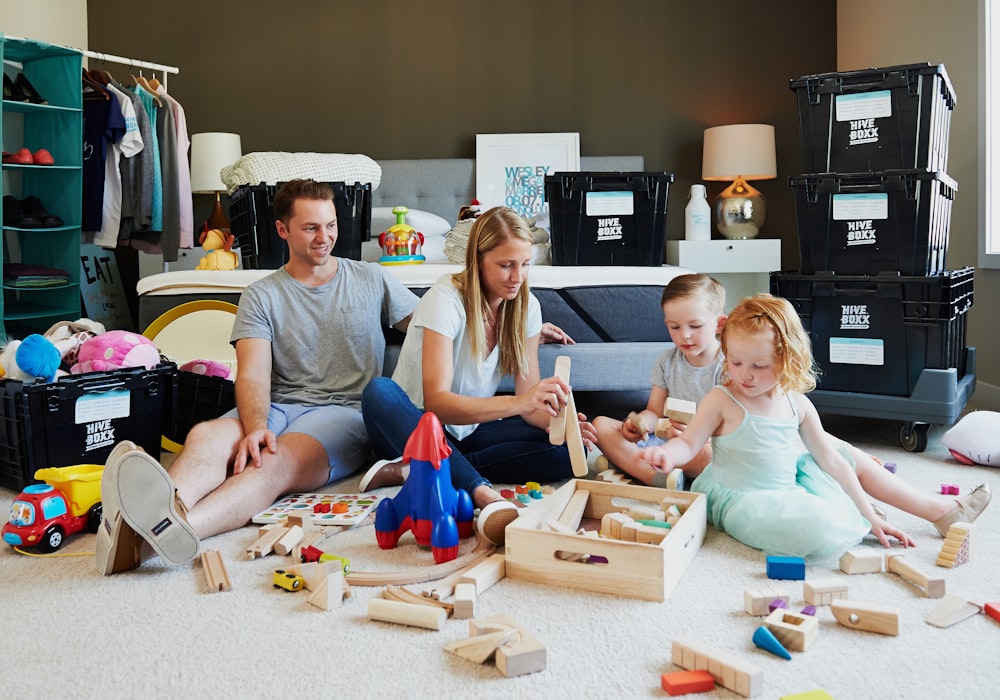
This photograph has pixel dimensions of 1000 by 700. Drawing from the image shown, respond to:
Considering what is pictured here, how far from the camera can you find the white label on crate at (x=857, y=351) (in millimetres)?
2723

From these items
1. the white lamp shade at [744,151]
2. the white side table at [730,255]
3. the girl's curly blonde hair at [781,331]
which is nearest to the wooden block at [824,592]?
the girl's curly blonde hair at [781,331]

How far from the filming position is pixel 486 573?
1.55 metres

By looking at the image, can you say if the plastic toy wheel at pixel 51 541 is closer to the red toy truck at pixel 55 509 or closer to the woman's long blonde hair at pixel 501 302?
the red toy truck at pixel 55 509

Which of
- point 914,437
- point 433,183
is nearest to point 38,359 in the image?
point 914,437

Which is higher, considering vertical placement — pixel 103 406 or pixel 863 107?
pixel 863 107

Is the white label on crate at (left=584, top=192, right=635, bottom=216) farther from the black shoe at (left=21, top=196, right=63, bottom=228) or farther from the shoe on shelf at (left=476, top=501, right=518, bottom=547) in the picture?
the black shoe at (left=21, top=196, right=63, bottom=228)

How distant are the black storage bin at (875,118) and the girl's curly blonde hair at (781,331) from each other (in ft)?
4.07

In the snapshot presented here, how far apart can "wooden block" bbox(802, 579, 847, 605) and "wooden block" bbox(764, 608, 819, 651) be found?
0.32ft

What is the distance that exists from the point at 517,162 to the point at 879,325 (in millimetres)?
2712

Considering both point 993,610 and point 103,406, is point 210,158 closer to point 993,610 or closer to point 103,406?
point 103,406

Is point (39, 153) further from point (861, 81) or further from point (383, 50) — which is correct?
point (861, 81)

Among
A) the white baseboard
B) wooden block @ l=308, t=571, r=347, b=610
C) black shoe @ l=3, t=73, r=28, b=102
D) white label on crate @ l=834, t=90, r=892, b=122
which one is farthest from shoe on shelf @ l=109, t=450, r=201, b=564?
black shoe @ l=3, t=73, r=28, b=102

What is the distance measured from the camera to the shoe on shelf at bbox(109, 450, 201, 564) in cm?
153

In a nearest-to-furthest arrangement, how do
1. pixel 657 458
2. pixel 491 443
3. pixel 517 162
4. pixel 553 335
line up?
pixel 657 458 → pixel 491 443 → pixel 553 335 → pixel 517 162
